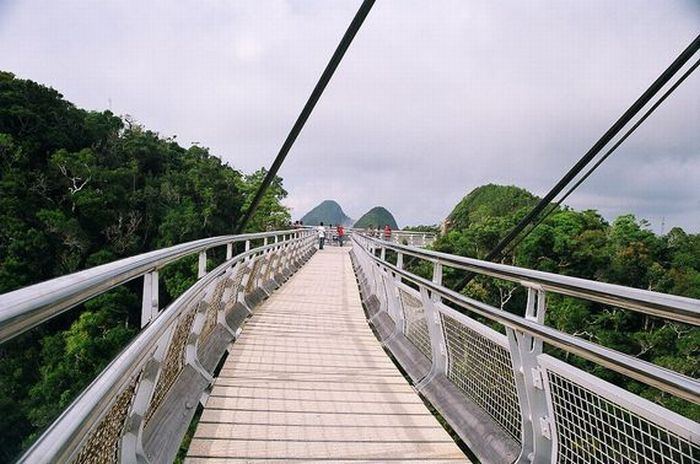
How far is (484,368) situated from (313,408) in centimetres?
146

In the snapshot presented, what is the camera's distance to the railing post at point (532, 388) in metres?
2.30

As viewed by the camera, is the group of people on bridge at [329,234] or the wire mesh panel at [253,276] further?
the group of people on bridge at [329,234]

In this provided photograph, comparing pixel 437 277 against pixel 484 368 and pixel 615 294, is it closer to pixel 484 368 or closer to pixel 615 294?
pixel 484 368

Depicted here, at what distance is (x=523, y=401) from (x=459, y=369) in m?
1.17

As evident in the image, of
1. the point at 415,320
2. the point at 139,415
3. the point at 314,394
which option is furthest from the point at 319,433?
the point at 415,320

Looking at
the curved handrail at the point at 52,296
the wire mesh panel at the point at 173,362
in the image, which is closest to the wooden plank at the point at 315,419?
the wire mesh panel at the point at 173,362

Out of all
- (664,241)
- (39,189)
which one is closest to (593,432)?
(664,241)

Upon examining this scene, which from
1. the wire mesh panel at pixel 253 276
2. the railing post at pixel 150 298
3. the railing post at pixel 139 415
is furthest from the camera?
the wire mesh panel at pixel 253 276

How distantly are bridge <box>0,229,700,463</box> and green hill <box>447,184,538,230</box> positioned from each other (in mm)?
70770

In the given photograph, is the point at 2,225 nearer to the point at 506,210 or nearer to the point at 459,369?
the point at 459,369

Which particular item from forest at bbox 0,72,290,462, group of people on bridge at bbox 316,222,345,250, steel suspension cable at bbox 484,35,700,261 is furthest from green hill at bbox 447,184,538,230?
steel suspension cable at bbox 484,35,700,261

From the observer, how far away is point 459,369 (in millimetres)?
3633

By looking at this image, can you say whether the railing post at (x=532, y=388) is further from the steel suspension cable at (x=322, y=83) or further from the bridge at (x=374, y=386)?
the steel suspension cable at (x=322, y=83)

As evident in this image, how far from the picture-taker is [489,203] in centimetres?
10562
